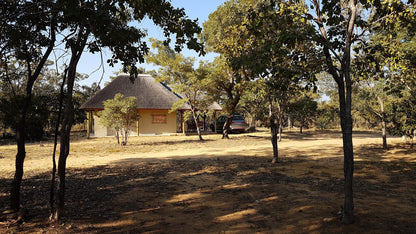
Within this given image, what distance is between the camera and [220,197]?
5414 millimetres

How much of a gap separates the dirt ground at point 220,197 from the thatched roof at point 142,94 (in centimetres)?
1316

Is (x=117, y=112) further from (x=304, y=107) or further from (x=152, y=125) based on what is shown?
(x=304, y=107)

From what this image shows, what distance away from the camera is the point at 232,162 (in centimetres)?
943

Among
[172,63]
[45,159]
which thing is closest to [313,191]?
[45,159]

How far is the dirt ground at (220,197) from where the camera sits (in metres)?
4.00

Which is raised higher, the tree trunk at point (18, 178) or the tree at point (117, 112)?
the tree at point (117, 112)

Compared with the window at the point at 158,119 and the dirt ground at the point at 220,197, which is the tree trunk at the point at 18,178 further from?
the window at the point at 158,119

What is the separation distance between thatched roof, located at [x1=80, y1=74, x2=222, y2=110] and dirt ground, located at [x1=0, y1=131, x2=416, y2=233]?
13.2 metres

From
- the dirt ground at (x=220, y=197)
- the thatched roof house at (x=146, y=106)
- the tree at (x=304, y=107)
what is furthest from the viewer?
the thatched roof house at (x=146, y=106)

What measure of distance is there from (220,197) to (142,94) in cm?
1961

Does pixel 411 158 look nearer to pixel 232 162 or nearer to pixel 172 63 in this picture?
pixel 232 162

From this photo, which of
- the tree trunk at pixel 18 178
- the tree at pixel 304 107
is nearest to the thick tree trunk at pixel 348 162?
the tree trunk at pixel 18 178

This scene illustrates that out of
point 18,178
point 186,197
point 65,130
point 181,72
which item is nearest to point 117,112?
point 181,72

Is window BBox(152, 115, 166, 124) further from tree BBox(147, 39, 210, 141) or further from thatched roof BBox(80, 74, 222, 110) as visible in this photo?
tree BBox(147, 39, 210, 141)
